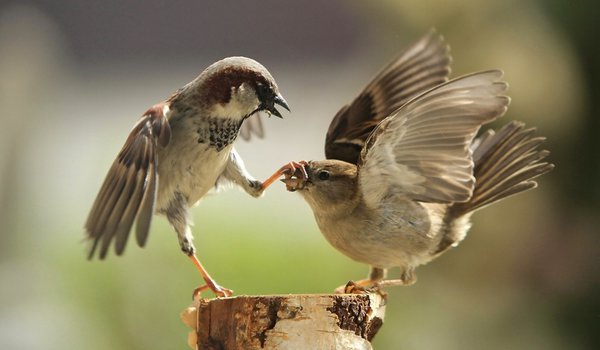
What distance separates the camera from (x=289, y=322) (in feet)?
5.31

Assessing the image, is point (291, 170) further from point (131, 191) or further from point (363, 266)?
point (363, 266)

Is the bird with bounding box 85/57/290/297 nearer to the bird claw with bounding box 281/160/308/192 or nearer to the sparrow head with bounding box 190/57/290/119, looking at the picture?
the sparrow head with bounding box 190/57/290/119

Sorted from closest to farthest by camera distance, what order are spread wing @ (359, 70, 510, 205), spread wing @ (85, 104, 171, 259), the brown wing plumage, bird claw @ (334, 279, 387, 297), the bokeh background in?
1. spread wing @ (85, 104, 171, 259)
2. spread wing @ (359, 70, 510, 205)
3. bird claw @ (334, 279, 387, 297)
4. the brown wing plumage
5. the bokeh background

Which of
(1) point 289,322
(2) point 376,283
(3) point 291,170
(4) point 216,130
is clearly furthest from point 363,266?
(1) point 289,322

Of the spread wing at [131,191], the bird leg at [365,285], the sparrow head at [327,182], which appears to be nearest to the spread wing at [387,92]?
the sparrow head at [327,182]

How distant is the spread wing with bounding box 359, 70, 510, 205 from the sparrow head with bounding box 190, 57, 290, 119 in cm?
25

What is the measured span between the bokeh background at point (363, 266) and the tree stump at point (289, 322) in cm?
143

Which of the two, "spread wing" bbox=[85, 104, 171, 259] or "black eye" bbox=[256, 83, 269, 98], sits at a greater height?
"black eye" bbox=[256, 83, 269, 98]

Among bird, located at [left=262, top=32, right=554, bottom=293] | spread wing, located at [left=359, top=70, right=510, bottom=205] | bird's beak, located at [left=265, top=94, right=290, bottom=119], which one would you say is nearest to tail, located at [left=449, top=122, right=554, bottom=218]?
bird, located at [left=262, top=32, right=554, bottom=293]

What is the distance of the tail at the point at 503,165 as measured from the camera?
2234 mm

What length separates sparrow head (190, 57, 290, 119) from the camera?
1781 millimetres

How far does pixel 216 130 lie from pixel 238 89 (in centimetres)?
11

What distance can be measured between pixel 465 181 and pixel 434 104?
0.65ft

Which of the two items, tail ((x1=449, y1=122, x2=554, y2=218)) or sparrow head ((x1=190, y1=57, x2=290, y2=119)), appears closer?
Answer: sparrow head ((x1=190, y1=57, x2=290, y2=119))
